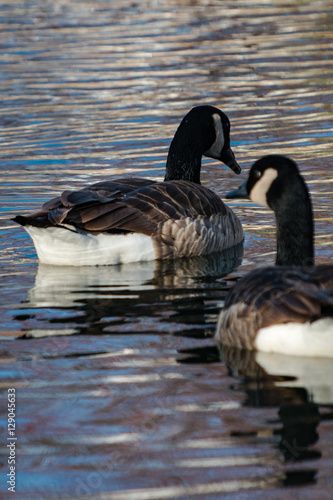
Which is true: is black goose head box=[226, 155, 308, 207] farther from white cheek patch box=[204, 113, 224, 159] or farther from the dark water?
white cheek patch box=[204, 113, 224, 159]

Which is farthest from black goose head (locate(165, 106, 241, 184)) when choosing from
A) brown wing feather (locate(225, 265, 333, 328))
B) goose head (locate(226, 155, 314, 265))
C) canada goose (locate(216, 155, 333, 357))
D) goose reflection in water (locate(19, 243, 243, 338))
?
brown wing feather (locate(225, 265, 333, 328))

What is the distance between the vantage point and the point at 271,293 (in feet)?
20.5

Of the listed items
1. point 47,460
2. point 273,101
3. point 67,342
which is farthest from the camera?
point 273,101

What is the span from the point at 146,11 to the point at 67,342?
926 inches

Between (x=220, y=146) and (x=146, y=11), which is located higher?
(x=146, y=11)

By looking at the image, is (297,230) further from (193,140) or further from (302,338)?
(193,140)

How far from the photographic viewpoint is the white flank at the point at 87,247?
8.92 meters

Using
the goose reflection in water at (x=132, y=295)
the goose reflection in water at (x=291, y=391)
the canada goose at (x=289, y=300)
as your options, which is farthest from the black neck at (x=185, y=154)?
the goose reflection in water at (x=291, y=391)

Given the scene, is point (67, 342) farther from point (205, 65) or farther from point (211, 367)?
point (205, 65)

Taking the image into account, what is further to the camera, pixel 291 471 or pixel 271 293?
pixel 271 293

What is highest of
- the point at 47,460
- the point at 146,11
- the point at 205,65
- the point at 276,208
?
the point at 146,11

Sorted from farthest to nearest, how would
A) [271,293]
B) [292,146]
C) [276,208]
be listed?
[292,146]
[276,208]
[271,293]

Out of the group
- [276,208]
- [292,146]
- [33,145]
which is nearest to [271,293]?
[276,208]

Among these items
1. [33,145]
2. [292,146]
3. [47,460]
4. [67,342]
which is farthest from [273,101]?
[47,460]
